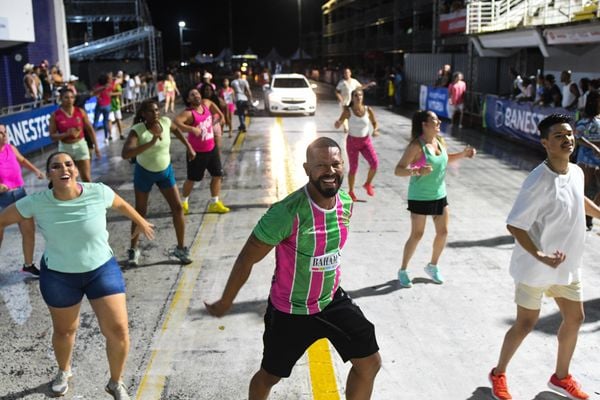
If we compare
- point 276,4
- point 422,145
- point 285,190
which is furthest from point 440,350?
point 276,4

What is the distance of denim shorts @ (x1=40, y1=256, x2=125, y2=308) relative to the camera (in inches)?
157

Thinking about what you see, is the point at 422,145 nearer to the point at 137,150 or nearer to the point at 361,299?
the point at 361,299

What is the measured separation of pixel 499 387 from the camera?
4176 mm

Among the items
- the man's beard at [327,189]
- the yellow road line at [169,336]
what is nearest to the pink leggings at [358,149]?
the yellow road line at [169,336]

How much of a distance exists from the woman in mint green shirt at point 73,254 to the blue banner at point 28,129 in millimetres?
10623

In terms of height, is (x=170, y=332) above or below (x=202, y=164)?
below

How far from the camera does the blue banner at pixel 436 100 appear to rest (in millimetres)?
23031

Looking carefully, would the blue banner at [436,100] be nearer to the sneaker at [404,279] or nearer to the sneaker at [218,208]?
the sneaker at [218,208]

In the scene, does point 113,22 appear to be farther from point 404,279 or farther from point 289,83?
point 404,279

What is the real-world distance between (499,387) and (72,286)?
9.46 ft

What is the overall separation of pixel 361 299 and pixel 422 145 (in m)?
1.56

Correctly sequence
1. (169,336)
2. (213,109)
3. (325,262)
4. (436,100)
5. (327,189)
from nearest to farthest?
(327,189) < (325,262) < (169,336) < (213,109) < (436,100)

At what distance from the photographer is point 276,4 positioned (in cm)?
11900

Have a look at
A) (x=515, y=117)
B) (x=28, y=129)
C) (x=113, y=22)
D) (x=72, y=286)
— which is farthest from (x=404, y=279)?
(x=113, y=22)
